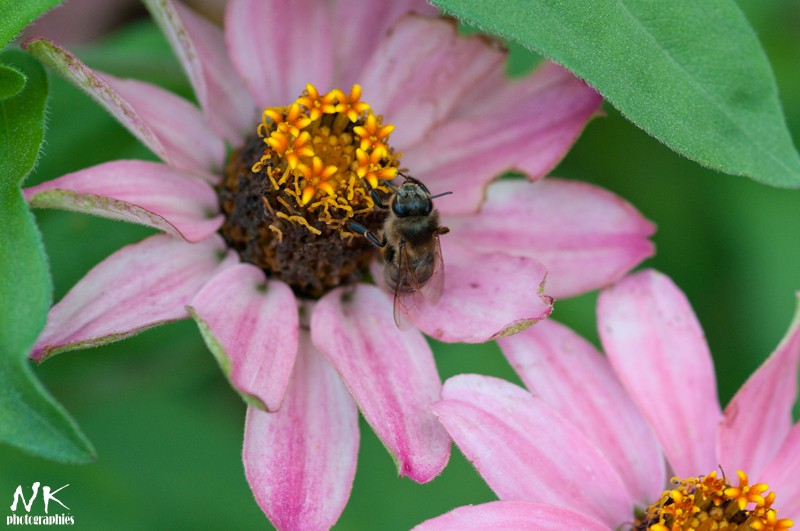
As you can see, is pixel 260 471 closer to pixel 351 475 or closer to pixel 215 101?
pixel 351 475

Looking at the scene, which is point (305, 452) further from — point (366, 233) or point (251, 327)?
point (366, 233)

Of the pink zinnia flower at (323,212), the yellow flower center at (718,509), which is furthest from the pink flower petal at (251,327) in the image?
the yellow flower center at (718,509)

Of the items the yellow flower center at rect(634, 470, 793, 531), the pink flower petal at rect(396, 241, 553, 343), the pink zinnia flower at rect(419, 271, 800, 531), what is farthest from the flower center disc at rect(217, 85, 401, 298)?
the yellow flower center at rect(634, 470, 793, 531)

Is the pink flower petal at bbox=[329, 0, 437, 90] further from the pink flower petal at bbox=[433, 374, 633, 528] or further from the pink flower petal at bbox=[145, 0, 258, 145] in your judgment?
the pink flower petal at bbox=[433, 374, 633, 528]

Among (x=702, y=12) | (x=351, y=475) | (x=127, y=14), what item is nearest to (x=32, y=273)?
(x=351, y=475)

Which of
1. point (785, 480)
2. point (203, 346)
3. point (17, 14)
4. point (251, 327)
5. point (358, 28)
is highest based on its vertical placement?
point (17, 14)

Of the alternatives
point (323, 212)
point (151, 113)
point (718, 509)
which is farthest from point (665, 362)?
point (151, 113)
